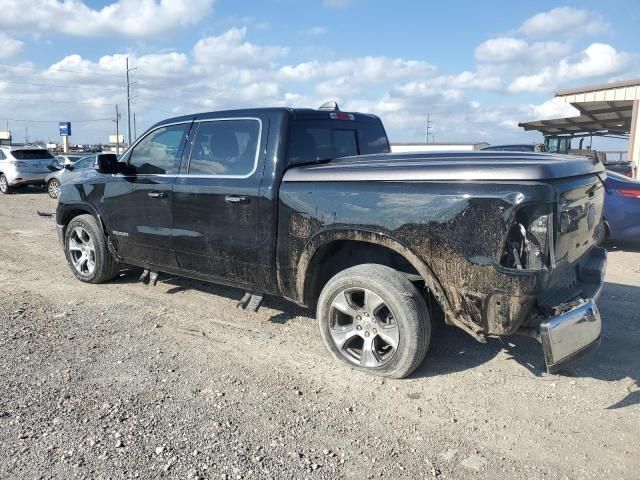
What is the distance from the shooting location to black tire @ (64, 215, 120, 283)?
5719 millimetres

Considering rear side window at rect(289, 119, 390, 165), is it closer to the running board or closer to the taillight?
the running board

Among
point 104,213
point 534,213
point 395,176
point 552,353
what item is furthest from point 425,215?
point 104,213

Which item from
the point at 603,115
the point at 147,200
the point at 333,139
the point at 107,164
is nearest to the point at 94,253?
the point at 107,164

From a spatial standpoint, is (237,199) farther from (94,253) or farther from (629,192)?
(629,192)

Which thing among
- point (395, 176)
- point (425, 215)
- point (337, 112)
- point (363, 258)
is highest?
point (337, 112)

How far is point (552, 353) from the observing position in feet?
9.70

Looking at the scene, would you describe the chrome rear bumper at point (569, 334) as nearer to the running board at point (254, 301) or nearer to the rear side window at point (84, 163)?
the running board at point (254, 301)

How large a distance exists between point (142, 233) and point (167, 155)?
0.83 metres

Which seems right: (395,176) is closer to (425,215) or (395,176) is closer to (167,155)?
(425,215)

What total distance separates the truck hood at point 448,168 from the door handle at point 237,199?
0.39 meters

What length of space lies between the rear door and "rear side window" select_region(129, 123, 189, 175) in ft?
0.65

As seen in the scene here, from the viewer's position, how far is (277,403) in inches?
131

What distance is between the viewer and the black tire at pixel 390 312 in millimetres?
3434

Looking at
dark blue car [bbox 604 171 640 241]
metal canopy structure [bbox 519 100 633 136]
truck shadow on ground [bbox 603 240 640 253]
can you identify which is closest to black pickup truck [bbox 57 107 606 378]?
dark blue car [bbox 604 171 640 241]
